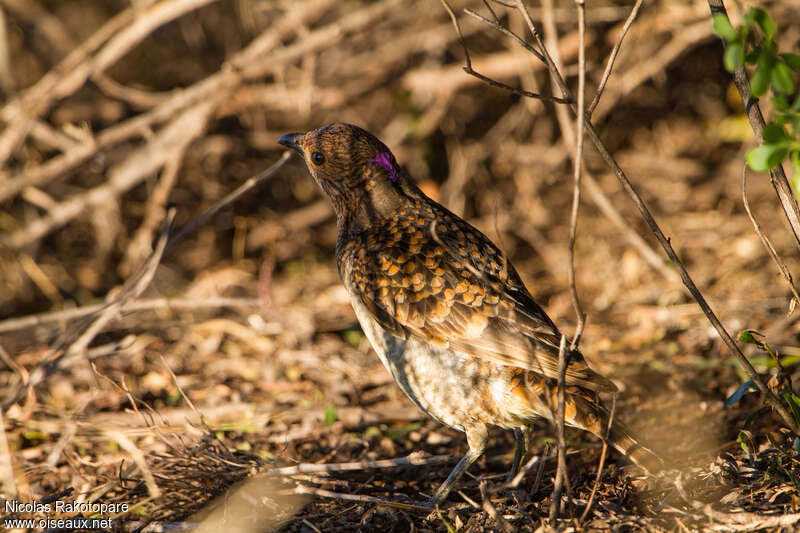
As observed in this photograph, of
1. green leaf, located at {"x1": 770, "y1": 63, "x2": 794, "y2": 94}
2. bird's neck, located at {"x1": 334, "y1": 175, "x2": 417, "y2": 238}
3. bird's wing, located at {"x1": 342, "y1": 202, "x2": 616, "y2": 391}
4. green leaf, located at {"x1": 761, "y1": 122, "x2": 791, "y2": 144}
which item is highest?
green leaf, located at {"x1": 770, "y1": 63, "x2": 794, "y2": 94}

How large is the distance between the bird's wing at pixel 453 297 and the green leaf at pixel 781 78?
1.34m

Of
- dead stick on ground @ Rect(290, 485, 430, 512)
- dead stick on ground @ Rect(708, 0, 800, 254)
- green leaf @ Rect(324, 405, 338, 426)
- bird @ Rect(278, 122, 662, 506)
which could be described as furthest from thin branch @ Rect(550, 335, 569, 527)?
green leaf @ Rect(324, 405, 338, 426)

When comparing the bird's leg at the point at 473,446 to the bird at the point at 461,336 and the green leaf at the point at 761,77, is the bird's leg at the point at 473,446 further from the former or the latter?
the green leaf at the point at 761,77

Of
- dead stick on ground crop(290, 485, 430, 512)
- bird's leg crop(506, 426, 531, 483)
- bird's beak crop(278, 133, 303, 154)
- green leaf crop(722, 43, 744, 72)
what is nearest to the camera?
green leaf crop(722, 43, 744, 72)

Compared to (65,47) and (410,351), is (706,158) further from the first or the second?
(65,47)

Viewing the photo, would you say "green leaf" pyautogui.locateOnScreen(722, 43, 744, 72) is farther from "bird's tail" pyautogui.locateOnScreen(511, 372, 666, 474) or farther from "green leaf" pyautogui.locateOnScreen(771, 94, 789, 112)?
"bird's tail" pyautogui.locateOnScreen(511, 372, 666, 474)

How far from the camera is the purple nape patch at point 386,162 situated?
421 cm

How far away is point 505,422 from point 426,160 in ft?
13.9

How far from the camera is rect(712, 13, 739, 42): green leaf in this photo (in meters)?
2.40

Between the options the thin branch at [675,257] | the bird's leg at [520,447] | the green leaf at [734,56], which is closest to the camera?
the green leaf at [734,56]

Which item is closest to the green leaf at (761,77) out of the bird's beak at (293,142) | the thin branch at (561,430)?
the thin branch at (561,430)

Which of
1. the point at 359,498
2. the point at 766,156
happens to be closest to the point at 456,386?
the point at 359,498

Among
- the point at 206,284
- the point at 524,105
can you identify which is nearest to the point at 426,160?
the point at 524,105

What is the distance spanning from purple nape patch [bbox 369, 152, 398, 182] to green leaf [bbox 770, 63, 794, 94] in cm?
219
